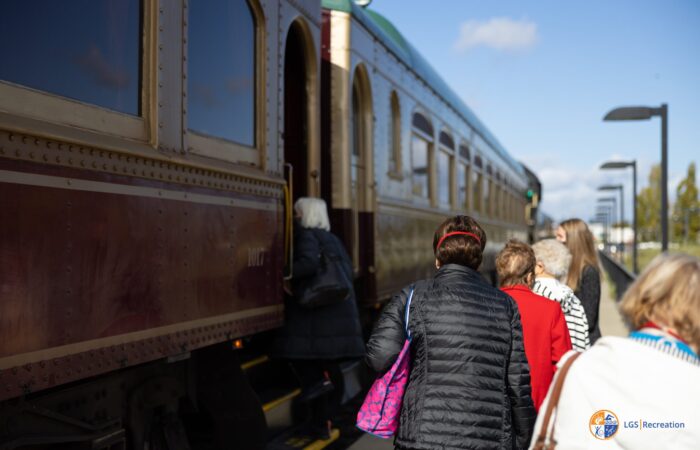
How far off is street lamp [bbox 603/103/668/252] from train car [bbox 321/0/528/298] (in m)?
2.03

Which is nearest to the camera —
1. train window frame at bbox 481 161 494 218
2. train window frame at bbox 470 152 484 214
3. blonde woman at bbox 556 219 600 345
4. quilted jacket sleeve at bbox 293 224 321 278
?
blonde woman at bbox 556 219 600 345

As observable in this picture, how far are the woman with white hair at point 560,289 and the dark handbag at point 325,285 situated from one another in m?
1.47

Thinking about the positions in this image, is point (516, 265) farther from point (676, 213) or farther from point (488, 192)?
point (676, 213)

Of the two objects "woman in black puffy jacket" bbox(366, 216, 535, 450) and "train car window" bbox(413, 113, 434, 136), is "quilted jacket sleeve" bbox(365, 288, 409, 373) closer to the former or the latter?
"woman in black puffy jacket" bbox(366, 216, 535, 450)

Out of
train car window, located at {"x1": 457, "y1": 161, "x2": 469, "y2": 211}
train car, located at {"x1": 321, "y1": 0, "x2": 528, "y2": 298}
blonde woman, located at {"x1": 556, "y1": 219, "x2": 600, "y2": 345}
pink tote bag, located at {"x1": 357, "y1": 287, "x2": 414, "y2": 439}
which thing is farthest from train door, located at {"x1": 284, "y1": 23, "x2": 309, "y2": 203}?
train car window, located at {"x1": 457, "y1": 161, "x2": 469, "y2": 211}

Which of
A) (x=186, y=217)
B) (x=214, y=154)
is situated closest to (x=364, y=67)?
(x=214, y=154)

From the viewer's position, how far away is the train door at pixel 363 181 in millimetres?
6656

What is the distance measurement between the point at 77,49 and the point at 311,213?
2531 millimetres

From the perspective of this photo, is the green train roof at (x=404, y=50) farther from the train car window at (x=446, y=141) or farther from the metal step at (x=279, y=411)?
the metal step at (x=279, y=411)

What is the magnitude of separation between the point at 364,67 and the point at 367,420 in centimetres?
416

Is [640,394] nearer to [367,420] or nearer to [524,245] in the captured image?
[367,420]

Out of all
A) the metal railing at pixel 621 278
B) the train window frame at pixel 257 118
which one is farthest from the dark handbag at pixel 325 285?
the metal railing at pixel 621 278

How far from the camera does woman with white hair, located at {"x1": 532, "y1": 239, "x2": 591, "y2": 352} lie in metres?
3.83

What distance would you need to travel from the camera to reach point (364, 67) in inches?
259
